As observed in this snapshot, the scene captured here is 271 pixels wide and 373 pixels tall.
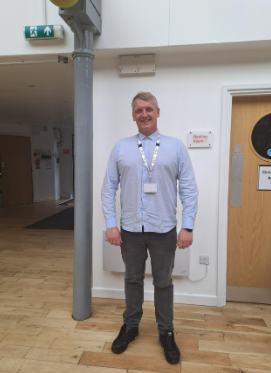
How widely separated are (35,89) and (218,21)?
3.38 meters

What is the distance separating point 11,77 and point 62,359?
142 inches

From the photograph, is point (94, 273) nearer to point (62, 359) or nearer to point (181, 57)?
point (62, 359)

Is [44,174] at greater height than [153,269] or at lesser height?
greater

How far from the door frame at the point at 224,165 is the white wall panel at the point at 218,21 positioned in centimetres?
37

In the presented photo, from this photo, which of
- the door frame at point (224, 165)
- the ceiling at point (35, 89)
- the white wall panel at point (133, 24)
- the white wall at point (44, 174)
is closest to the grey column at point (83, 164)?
the white wall panel at point (133, 24)

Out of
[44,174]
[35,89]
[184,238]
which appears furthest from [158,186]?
[44,174]

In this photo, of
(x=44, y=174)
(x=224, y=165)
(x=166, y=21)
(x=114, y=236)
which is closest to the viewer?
(x=114, y=236)

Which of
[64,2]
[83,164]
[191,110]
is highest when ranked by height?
[64,2]

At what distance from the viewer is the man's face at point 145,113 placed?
5.22ft

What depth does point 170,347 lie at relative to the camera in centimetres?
167

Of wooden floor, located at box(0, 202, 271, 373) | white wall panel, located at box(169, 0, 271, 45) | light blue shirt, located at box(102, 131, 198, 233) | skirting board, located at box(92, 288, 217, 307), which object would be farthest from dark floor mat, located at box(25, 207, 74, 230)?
white wall panel, located at box(169, 0, 271, 45)

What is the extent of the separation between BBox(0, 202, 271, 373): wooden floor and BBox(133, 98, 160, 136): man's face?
1.55m

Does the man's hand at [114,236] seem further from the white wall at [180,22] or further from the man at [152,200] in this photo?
the white wall at [180,22]

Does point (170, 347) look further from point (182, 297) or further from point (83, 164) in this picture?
point (83, 164)
